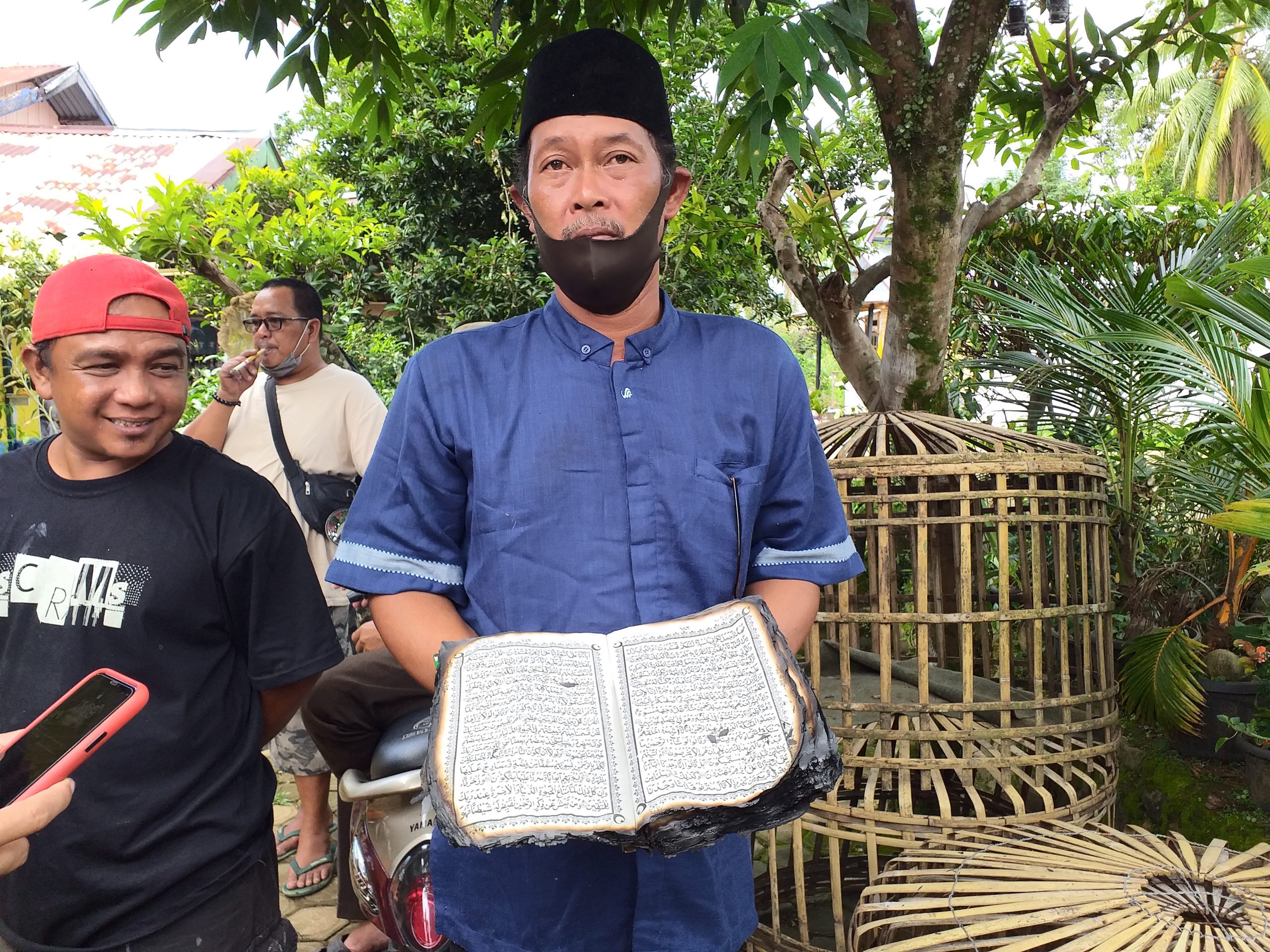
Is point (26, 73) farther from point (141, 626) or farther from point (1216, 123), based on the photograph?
point (1216, 123)

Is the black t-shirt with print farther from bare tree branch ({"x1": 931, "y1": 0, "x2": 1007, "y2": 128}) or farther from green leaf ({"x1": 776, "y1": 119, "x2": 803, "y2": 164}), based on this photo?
bare tree branch ({"x1": 931, "y1": 0, "x2": 1007, "y2": 128})

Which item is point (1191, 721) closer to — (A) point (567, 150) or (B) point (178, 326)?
(A) point (567, 150)

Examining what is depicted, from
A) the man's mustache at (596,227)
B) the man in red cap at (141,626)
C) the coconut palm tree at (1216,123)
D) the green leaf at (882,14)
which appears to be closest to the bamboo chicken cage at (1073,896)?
the man in red cap at (141,626)

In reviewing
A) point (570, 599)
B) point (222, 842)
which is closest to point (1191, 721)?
point (570, 599)

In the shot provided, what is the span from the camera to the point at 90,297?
4.84ft

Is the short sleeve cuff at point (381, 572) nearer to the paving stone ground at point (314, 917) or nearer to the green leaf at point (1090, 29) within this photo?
the paving stone ground at point (314, 917)

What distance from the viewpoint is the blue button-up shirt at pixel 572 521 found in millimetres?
1239

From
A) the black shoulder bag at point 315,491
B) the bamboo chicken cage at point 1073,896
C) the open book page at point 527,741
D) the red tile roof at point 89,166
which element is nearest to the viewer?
the open book page at point 527,741

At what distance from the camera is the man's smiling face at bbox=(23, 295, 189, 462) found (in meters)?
1.48

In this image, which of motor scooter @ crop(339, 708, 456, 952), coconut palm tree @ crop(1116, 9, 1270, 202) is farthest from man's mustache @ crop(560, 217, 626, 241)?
coconut palm tree @ crop(1116, 9, 1270, 202)

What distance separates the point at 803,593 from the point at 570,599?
0.34 metres

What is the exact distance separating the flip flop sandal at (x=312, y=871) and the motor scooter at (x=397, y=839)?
117 centimetres

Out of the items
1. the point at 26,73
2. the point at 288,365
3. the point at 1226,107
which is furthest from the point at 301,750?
the point at 1226,107

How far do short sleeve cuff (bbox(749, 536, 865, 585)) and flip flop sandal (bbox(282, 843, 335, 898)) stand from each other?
2458 mm
